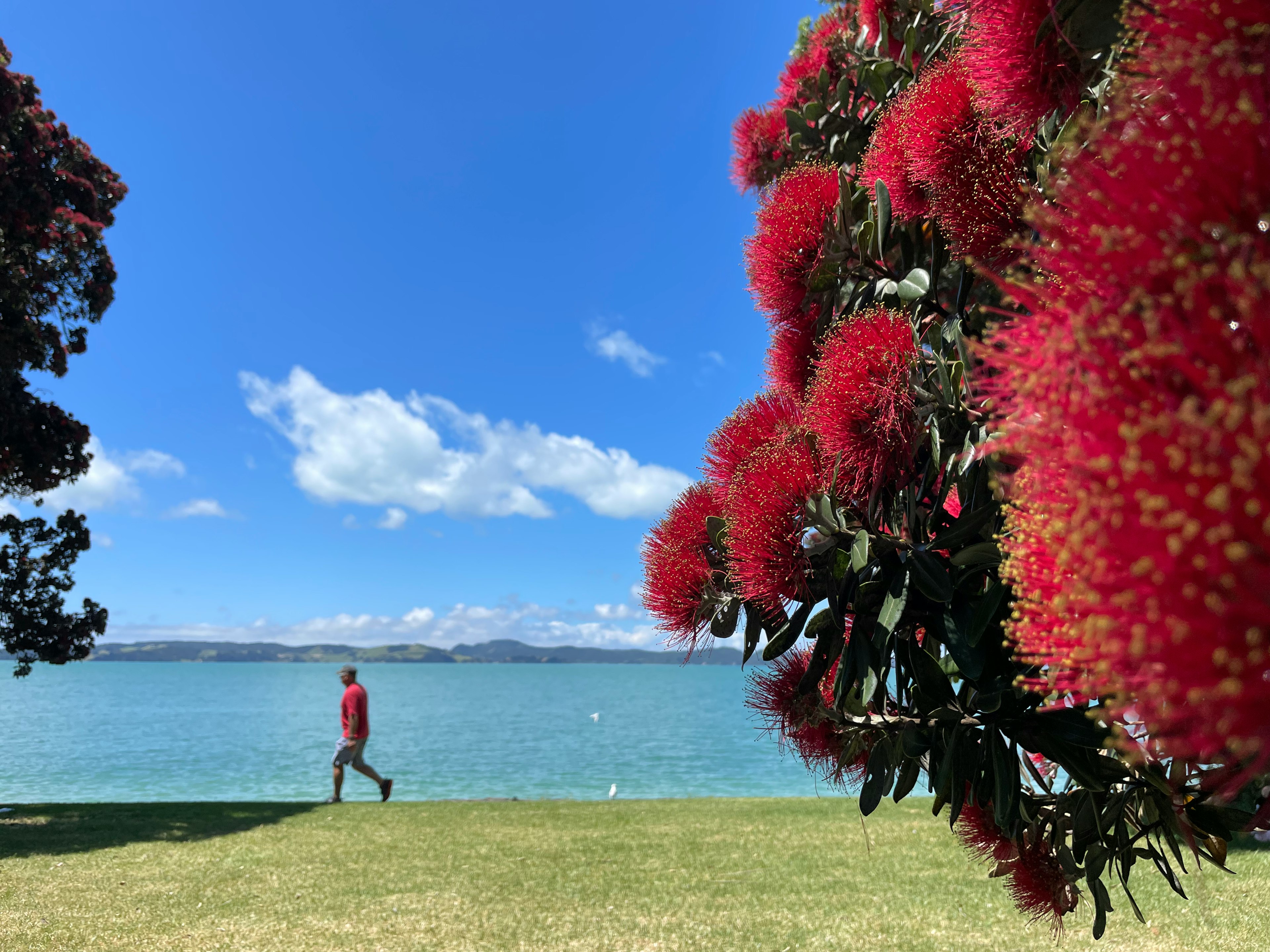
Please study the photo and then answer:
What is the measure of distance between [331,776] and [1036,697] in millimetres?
28092

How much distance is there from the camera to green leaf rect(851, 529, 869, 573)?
1675 mm

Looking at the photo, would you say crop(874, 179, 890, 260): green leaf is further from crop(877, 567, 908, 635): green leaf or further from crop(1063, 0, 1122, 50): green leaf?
crop(877, 567, 908, 635): green leaf

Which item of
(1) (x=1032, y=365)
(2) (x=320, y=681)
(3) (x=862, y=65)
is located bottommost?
(2) (x=320, y=681)

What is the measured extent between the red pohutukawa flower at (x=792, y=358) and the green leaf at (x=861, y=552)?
2.52ft

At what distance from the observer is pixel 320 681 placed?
534ft

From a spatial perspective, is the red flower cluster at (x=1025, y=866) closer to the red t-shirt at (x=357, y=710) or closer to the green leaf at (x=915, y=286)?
the green leaf at (x=915, y=286)

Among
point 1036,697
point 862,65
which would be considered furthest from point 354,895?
point 862,65

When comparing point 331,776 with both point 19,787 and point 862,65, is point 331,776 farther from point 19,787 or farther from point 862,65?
point 862,65

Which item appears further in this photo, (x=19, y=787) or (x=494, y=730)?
(x=494, y=730)

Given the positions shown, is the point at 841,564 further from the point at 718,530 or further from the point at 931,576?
the point at 718,530

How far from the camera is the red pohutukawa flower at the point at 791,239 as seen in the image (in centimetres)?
222

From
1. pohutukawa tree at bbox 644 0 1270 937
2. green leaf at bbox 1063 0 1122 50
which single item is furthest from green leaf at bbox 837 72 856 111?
green leaf at bbox 1063 0 1122 50

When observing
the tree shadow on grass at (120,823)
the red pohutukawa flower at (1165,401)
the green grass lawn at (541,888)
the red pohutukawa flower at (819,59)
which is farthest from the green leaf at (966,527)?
the tree shadow on grass at (120,823)

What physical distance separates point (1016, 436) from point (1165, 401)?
0.60ft
